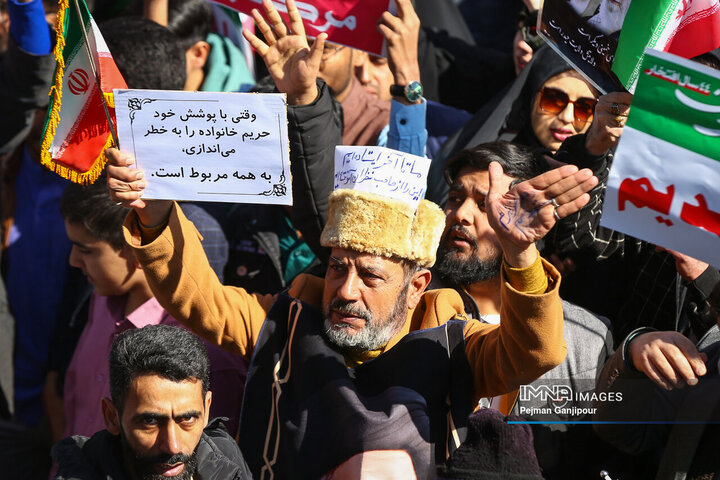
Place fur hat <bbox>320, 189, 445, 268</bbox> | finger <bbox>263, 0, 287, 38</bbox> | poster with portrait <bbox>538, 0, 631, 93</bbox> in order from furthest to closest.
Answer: finger <bbox>263, 0, 287, 38</bbox>
poster with portrait <bbox>538, 0, 631, 93</bbox>
fur hat <bbox>320, 189, 445, 268</bbox>

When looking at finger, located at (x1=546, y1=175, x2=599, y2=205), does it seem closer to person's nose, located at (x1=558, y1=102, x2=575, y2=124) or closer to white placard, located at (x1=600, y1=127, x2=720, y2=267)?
white placard, located at (x1=600, y1=127, x2=720, y2=267)

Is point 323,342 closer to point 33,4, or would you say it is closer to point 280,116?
point 280,116

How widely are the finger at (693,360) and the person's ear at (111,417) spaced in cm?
182

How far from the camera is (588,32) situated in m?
3.76

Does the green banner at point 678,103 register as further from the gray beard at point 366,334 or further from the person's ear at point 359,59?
the person's ear at point 359,59

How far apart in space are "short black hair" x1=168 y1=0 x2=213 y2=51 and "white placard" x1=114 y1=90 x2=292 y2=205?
2556mm

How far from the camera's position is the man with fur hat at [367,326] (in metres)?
3.19

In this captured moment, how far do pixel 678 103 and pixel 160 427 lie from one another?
188 centimetres

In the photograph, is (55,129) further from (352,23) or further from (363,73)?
(363,73)

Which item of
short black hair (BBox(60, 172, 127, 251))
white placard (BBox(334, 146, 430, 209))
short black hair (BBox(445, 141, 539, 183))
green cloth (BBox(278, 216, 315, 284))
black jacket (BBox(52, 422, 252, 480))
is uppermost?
white placard (BBox(334, 146, 430, 209))

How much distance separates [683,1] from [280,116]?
5.03ft

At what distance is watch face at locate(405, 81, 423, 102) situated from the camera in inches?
172

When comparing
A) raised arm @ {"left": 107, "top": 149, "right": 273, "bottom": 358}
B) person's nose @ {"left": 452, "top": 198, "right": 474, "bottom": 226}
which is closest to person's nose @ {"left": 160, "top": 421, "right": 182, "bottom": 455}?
raised arm @ {"left": 107, "top": 149, "right": 273, "bottom": 358}

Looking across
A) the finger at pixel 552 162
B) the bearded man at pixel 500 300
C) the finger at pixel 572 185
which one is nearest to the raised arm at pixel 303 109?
the bearded man at pixel 500 300
